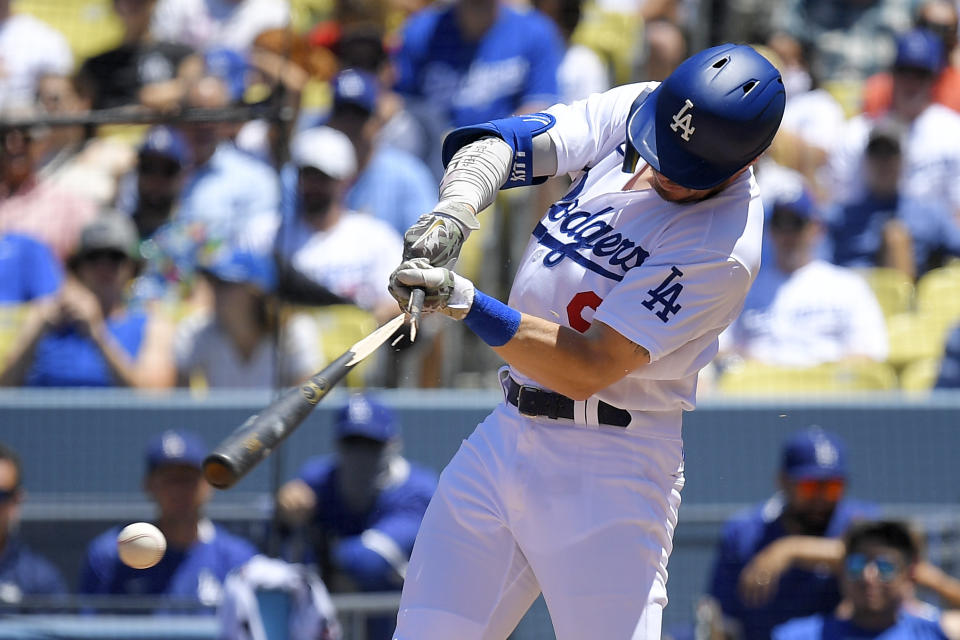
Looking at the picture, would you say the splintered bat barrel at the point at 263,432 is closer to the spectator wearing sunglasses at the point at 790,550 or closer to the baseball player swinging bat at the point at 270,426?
the baseball player swinging bat at the point at 270,426

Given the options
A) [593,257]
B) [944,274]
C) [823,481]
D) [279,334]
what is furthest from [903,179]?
[593,257]

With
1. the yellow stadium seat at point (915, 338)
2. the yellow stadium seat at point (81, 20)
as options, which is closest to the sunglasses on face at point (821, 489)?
the yellow stadium seat at point (915, 338)

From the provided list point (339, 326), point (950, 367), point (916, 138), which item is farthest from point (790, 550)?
point (916, 138)

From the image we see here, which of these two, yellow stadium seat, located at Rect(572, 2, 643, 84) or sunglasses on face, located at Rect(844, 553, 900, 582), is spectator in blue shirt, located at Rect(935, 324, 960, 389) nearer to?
sunglasses on face, located at Rect(844, 553, 900, 582)

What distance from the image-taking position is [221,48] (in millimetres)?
7902

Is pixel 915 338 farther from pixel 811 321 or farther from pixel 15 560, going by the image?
pixel 15 560

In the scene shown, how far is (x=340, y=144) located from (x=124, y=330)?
1.35 metres

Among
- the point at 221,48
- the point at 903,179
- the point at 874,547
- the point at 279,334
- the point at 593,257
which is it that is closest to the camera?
the point at 593,257

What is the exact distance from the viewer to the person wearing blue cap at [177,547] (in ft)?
18.0

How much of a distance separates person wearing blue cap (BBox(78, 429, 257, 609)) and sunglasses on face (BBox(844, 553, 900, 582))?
7.73 ft

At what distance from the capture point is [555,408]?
3137 millimetres

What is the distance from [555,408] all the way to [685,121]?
0.71 metres

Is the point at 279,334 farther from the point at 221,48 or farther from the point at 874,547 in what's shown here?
the point at 221,48

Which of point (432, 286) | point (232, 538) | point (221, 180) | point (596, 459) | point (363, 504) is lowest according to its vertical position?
point (232, 538)
